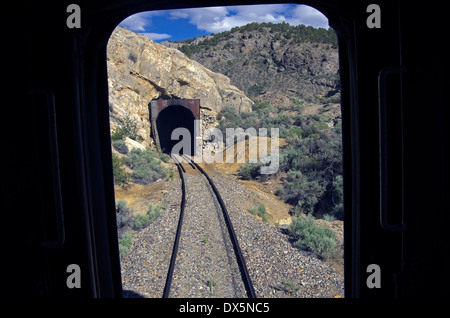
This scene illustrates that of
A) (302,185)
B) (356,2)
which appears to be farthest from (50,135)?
(302,185)

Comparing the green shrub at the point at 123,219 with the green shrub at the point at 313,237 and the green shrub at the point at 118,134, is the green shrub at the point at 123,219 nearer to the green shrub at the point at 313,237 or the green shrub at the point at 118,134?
the green shrub at the point at 313,237

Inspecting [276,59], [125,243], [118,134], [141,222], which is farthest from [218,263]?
[276,59]

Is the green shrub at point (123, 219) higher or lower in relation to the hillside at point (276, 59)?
lower

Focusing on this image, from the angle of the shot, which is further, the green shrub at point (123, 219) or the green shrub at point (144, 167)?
the green shrub at point (144, 167)

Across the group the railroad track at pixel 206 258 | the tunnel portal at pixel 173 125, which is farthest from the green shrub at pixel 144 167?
the tunnel portal at pixel 173 125

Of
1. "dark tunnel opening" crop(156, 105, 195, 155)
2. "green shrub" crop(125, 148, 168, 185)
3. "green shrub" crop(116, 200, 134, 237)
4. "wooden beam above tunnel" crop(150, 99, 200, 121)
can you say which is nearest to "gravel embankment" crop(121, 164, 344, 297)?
"green shrub" crop(116, 200, 134, 237)
